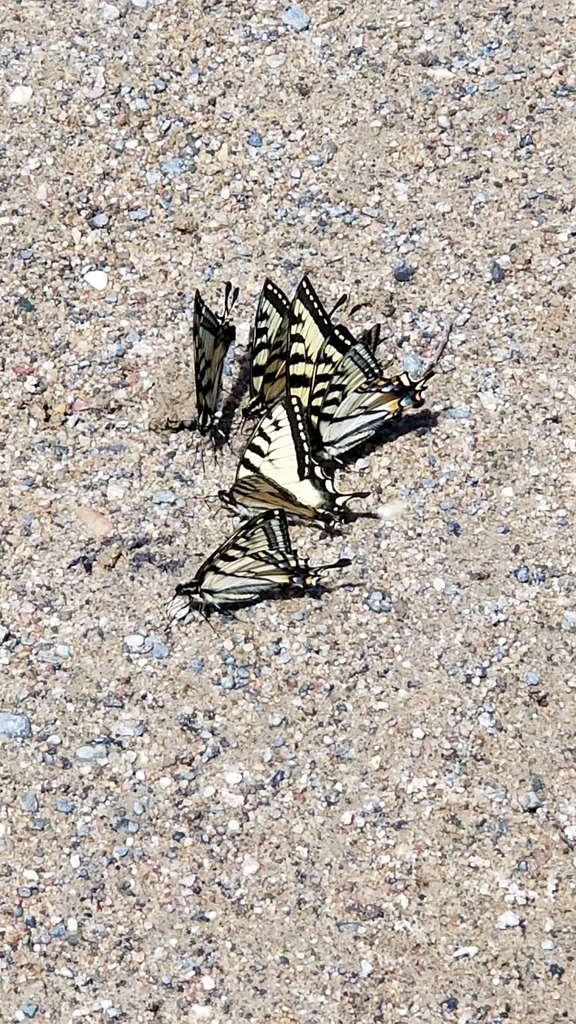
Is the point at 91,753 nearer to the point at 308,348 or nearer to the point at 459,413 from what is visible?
the point at 308,348

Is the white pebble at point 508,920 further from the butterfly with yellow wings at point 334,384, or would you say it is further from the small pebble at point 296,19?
the small pebble at point 296,19

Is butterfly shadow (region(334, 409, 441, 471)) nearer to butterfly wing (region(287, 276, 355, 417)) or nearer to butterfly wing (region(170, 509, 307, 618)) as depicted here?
butterfly wing (region(287, 276, 355, 417))

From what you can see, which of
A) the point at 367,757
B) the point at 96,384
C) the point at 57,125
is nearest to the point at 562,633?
the point at 367,757

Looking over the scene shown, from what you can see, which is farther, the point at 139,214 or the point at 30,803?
the point at 139,214

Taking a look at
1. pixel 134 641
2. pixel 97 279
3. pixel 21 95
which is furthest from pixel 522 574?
pixel 21 95

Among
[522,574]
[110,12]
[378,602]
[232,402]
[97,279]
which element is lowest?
[378,602]

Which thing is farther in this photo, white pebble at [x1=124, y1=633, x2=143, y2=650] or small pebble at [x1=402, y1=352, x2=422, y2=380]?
small pebble at [x1=402, y1=352, x2=422, y2=380]

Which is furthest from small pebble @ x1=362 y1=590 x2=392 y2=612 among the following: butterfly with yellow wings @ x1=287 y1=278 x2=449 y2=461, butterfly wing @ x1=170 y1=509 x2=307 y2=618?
butterfly with yellow wings @ x1=287 y1=278 x2=449 y2=461
